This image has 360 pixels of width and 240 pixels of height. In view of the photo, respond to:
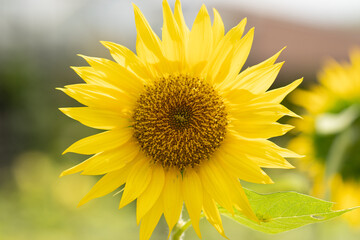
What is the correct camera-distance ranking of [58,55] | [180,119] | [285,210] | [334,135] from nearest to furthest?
[285,210], [180,119], [334,135], [58,55]

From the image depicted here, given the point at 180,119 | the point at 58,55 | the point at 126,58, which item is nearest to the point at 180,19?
the point at 126,58

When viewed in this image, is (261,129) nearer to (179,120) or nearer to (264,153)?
(264,153)

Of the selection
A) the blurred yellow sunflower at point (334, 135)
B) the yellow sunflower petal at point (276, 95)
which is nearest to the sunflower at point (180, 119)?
the yellow sunflower petal at point (276, 95)

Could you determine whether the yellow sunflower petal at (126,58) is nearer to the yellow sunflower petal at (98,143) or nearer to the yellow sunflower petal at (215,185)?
the yellow sunflower petal at (98,143)

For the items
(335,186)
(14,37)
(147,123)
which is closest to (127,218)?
(335,186)

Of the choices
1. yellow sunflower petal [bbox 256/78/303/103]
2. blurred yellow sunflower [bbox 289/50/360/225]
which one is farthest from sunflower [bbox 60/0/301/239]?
blurred yellow sunflower [bbox 289/50/360/225]

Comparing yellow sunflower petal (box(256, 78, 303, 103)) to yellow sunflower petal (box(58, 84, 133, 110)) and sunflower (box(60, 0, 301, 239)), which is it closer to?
sunflower (box(60, 0, 301, 239))
